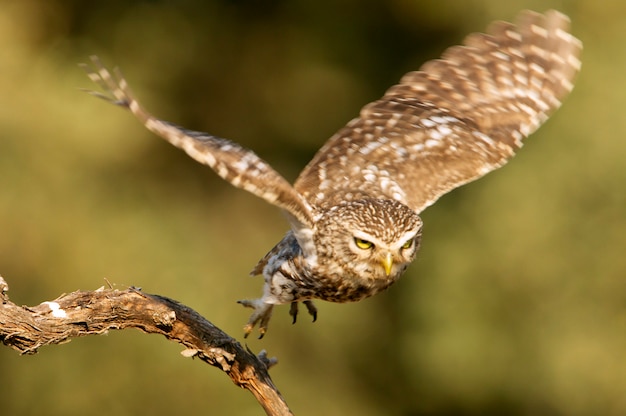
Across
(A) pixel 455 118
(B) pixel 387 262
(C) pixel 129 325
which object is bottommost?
(C) pixel 129 325

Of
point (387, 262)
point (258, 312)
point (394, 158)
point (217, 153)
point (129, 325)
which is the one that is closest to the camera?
point (217, 153)

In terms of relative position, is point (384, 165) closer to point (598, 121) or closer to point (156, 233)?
point (598, 121)

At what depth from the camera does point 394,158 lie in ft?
19.7

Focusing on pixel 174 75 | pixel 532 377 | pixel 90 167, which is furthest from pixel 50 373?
pixel 532 377

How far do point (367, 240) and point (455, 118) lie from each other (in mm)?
1318

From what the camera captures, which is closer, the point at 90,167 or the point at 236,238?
the point at 90,167

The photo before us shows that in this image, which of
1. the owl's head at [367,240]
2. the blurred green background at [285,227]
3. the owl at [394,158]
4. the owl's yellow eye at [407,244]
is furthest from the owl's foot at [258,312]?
the blurred green background at [285,227]

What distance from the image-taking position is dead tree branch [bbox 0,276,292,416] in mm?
4551

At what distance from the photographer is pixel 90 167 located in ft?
33.8

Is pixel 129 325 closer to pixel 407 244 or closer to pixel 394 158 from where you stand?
pixel 407 244

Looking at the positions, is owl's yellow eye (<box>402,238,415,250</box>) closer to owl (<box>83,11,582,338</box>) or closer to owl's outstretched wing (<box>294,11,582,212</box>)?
owl (<box>83,11,582,338</box>)

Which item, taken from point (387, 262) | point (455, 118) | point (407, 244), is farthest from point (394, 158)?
point (387, 262)

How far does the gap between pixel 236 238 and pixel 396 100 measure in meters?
5.24

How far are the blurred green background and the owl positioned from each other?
8.71 ft
